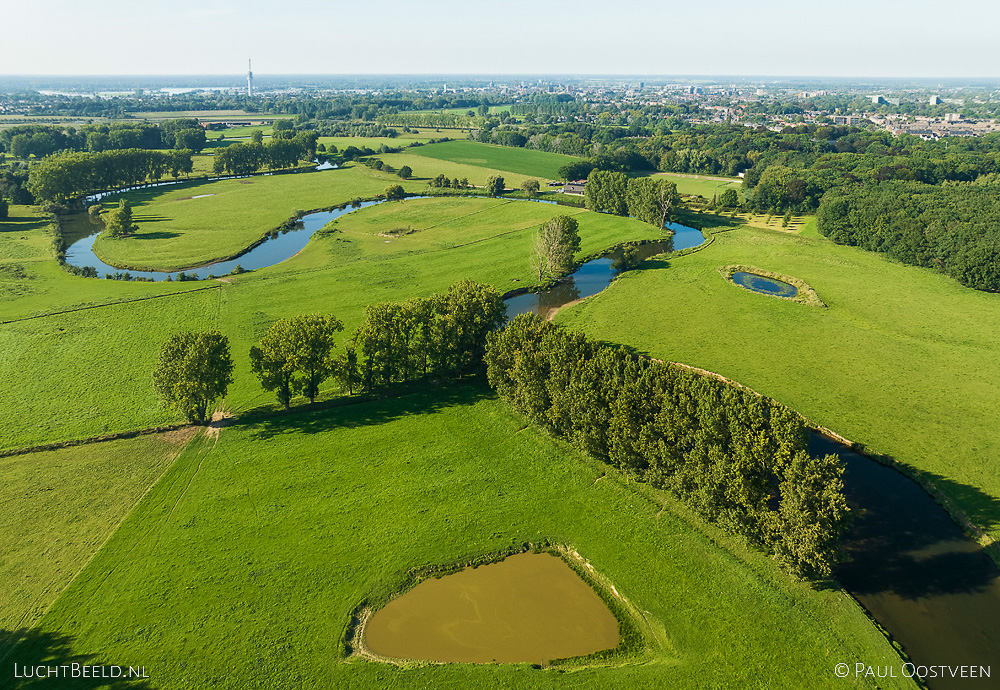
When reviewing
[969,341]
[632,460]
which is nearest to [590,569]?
[632,460]

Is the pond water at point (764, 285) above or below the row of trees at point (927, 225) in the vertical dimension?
below

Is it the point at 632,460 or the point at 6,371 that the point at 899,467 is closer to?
the point at 632,460

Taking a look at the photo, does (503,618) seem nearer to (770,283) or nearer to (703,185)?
(770,283)

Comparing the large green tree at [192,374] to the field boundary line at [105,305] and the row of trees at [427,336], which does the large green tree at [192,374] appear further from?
the field boundary line at [105,305]

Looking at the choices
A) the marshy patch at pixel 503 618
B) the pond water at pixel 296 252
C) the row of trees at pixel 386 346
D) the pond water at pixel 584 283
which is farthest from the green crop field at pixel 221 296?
the marshy patch at pixel 503 618

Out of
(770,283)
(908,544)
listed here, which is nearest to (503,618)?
(908,544)
